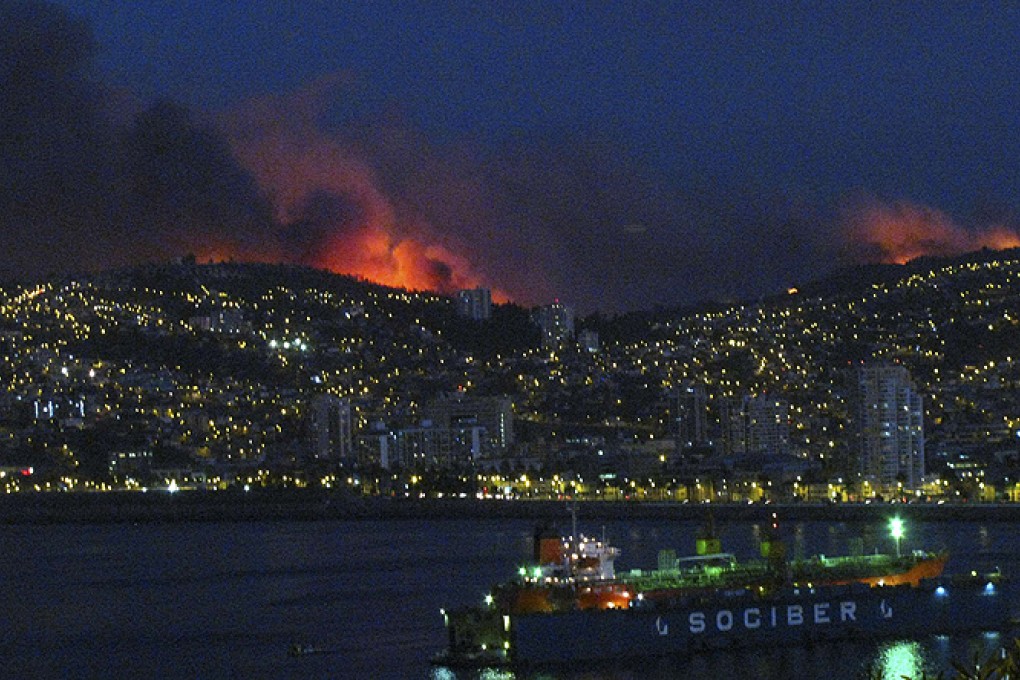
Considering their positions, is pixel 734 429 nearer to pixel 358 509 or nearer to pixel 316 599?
pixel 358 509

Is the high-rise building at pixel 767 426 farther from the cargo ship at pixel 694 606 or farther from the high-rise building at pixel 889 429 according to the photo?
the cargo ship at pixel 694 606

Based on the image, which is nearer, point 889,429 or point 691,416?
point 889,429

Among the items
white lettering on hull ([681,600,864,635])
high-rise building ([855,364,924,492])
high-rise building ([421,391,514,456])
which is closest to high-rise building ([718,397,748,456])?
high-rise building ([421,391,514,456])

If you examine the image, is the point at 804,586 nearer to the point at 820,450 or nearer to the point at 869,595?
the point at 869,595

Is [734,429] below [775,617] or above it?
above

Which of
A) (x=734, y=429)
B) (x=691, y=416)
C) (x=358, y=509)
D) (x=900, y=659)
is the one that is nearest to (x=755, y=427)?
(x=734, y=429)

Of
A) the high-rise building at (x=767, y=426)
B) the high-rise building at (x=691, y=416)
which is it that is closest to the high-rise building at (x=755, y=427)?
the high-rise building at (x=767, y=426)
